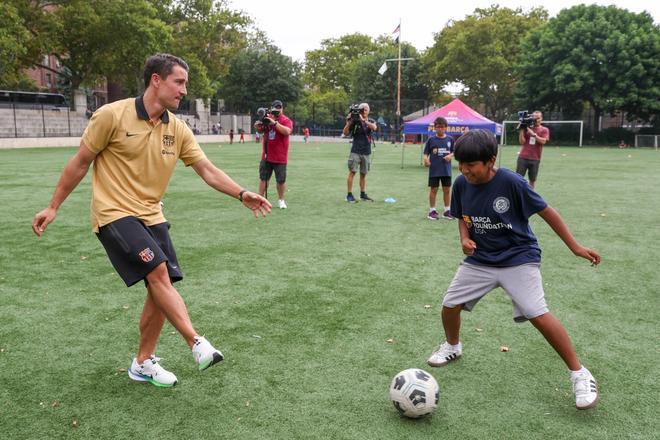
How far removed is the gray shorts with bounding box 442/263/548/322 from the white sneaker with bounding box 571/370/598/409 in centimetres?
44

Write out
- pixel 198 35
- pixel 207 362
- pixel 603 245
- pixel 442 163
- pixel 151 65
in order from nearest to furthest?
pixel 207 362, pixel 151 65, pixel 603 245, pixel 442 163, pixel 198 35

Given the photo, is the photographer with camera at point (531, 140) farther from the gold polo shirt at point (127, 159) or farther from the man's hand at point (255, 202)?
the gold polo shirt at point (127, 159)

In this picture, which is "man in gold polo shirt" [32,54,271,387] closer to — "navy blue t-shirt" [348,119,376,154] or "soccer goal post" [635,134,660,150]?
"navy blue t-shirt" [348,119,376,154]

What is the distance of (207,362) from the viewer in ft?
9.82

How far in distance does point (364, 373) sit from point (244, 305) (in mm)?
1666

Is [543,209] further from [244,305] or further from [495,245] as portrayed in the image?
[244,305]

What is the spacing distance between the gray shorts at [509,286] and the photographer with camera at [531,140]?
854 cm

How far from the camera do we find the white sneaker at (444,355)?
149 inches

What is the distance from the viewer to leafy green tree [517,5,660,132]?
39.5 meters

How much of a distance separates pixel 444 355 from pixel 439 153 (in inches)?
237

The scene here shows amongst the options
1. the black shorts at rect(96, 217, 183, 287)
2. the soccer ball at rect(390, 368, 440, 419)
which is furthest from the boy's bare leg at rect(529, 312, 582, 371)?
the black shorts at rect(96, 217, 183, 287)

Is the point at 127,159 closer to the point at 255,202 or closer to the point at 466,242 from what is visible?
the point at 255,202

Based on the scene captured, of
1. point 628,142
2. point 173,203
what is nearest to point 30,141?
point 173,203

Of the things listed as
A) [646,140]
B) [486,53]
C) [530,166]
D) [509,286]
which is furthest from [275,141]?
[486,53]
